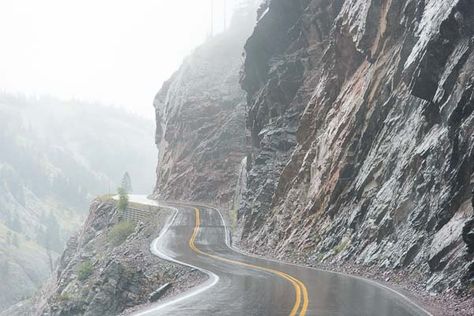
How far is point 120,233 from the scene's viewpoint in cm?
4197

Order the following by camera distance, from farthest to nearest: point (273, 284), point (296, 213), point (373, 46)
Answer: point (296, 213), point (373, 46), point (273, 284)

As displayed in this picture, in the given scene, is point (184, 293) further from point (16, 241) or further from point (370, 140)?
point (16, 241)

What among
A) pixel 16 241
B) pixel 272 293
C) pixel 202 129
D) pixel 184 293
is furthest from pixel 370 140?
pixel 16 241

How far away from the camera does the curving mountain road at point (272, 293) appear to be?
12508 mm

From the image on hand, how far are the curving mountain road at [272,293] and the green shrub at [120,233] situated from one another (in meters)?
14.1

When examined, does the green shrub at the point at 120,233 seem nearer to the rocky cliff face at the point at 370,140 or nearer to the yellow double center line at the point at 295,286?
the rocky cliff face at the point at 370,140

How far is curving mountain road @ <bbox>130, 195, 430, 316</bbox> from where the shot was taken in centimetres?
1251

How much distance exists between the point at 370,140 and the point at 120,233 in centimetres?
2552

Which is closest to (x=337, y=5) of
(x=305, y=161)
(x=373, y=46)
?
(x=373, y=46)

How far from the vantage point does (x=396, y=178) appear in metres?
20.0

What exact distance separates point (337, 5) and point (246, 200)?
52.5 feet

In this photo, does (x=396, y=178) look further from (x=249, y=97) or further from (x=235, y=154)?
(x=235, y=154)

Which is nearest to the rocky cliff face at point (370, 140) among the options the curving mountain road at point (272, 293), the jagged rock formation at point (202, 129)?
the curving mountain road at point (272, 293)

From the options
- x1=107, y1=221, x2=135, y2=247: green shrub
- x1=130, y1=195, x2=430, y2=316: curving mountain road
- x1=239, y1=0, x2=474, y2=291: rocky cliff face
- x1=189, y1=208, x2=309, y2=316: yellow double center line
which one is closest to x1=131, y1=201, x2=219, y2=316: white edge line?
x1=130, y1=195, x2=430, y2=316: curving mountain road
